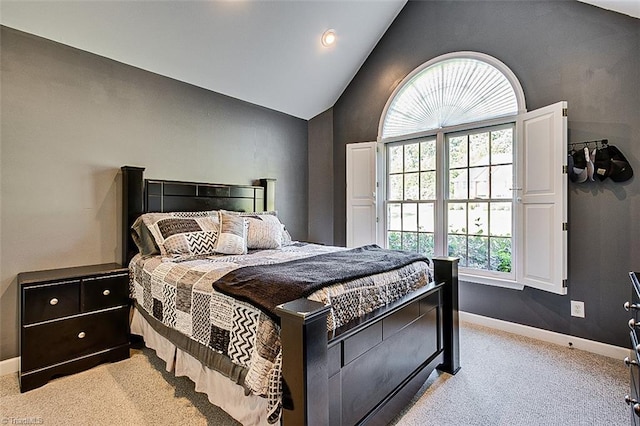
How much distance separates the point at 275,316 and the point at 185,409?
110cm

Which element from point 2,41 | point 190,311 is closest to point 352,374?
point 190,311

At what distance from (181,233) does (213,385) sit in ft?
4.35

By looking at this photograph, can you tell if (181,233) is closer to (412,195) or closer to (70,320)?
(70,320)

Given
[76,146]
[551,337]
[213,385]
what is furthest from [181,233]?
[551,337]

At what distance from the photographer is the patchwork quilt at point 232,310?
1350mm

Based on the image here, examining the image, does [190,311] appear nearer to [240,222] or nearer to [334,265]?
[334,265]

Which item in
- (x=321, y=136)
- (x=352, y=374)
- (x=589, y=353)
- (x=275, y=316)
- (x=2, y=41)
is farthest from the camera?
(x=321, y=136)

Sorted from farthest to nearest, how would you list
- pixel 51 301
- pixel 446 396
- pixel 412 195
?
pixel 412 195 → pixel 51 301 → pixel 446 396

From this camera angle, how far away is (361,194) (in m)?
4.22

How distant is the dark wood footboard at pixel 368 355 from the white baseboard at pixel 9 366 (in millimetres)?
2454

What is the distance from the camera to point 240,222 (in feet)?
9.72

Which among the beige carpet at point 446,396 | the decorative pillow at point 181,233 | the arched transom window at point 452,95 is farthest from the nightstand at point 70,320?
the arched transom window at point 452,95

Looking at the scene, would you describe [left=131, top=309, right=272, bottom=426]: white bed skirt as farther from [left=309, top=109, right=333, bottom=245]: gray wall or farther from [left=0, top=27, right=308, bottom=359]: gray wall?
[left=309, top=109, right=333, bottom=245]: gray wall

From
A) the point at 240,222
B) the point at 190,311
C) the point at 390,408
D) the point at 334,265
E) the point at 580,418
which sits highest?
the point at 240,222
